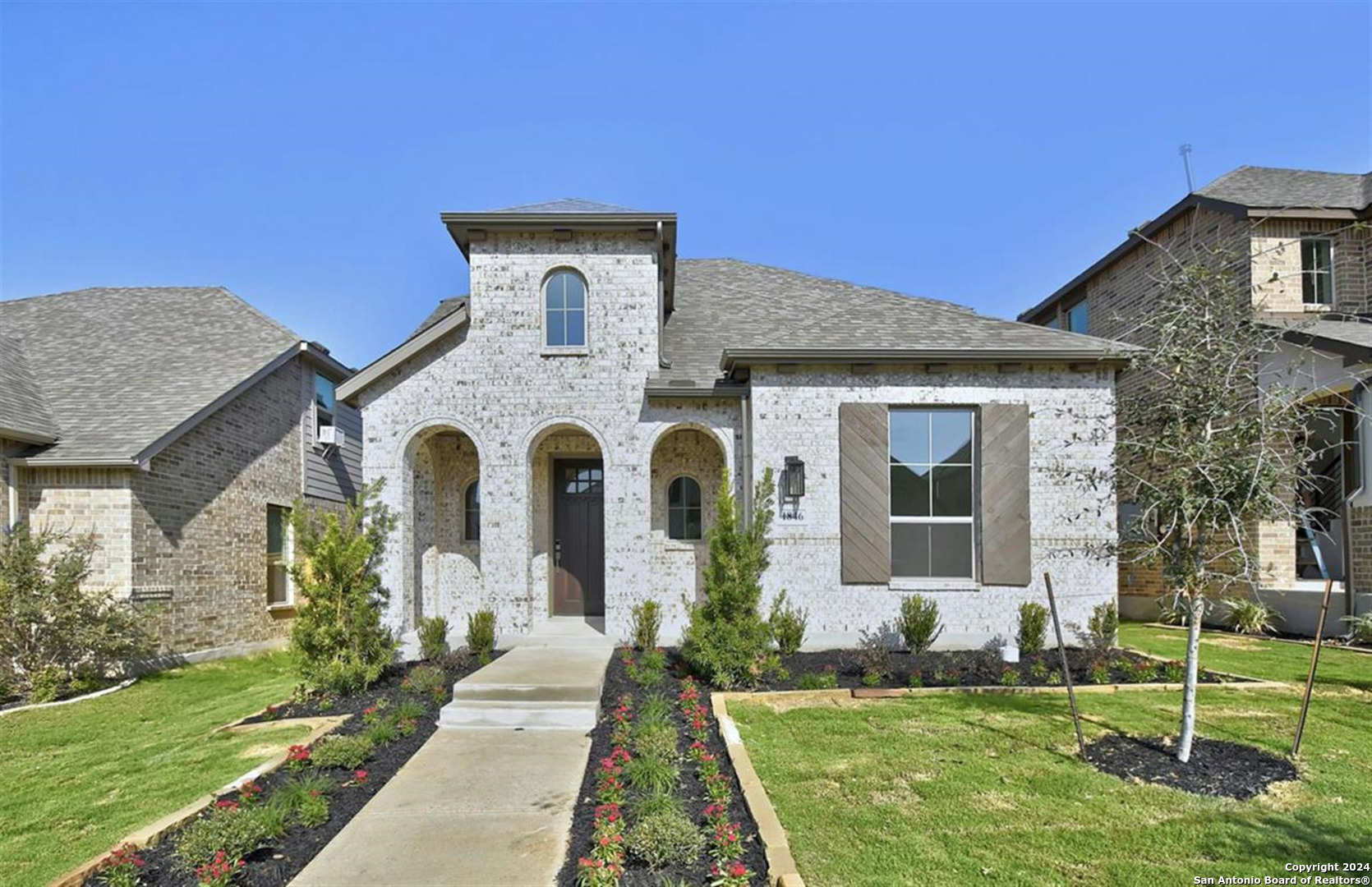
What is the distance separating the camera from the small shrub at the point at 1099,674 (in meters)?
7.87

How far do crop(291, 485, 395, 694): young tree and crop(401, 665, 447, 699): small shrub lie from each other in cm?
54

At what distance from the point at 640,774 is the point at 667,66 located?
37.1 ft

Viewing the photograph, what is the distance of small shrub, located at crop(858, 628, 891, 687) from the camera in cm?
789

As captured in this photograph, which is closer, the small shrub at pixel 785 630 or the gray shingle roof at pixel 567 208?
the small shrub at pixel 785 630

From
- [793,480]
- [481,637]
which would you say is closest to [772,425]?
[793,480]

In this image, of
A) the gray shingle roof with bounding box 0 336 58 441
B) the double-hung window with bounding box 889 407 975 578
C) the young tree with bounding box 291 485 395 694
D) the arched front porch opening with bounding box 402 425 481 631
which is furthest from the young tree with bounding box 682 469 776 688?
the gray shingle roof with bounding box 0 336 58 441

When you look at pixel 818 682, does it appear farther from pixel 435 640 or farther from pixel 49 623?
pixel 49 623

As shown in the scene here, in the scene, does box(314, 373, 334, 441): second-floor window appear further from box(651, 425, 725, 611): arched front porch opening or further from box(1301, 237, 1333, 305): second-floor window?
box(1301, 237, 1333, 305): second-floor window

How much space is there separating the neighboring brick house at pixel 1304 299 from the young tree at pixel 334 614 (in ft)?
36.6

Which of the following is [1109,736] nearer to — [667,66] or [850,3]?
[850,3]

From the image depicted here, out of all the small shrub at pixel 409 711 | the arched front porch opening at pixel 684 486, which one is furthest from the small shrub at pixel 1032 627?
the small shrub at pixel 409 711

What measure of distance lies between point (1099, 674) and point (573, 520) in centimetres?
795

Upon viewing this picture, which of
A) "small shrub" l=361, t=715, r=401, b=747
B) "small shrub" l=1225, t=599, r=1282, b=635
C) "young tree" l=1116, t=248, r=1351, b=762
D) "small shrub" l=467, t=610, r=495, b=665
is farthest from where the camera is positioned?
"small shrub" l=1225, t=599, r=1282, b=635

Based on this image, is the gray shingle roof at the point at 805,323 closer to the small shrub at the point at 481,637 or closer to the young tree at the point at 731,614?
the young tree at the point at 731,614
